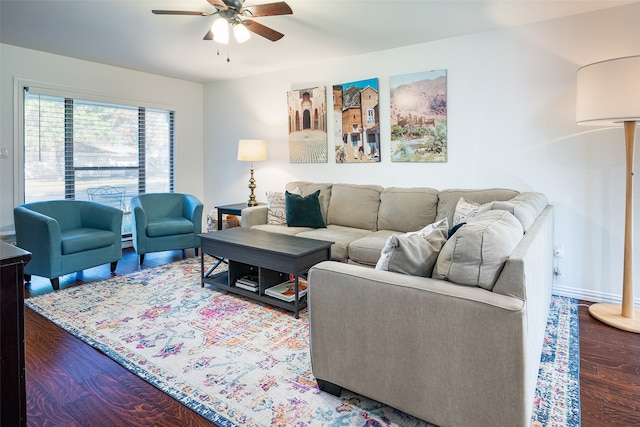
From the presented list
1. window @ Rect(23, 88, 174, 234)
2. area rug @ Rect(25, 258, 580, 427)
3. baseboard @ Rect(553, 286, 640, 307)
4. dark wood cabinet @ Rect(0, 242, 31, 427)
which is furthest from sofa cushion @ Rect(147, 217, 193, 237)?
→ baseboard @ Rect(553, 286, 640, 307)

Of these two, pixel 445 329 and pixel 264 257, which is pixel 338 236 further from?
pixel 445 329

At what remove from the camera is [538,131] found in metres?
3.29

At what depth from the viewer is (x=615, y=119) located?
2.53 metres

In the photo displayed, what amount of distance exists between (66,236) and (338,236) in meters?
2.58

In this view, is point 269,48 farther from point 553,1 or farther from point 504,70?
point 553,1

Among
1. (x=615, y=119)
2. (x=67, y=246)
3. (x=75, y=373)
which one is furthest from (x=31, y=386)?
(x=615, y=119)

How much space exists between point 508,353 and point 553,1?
9.27 feet

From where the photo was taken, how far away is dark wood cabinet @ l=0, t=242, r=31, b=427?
48.9 inches

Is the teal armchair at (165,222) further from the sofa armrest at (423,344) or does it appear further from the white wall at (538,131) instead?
the sofa armrest at (423,344)

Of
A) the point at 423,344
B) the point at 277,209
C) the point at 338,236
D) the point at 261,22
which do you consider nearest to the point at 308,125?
the point at 277,209

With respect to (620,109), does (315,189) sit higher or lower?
lower

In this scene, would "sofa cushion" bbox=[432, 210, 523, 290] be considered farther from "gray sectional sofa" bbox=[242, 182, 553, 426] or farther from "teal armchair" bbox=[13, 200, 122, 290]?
"teal armchair" bbox=[13, 200, 122, 290]

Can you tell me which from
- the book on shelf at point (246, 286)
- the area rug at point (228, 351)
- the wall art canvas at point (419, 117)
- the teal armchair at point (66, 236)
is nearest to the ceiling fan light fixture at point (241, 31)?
the wall art canvas at point (419, 117)

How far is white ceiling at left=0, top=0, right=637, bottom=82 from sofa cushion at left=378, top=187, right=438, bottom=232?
1520 millimetres
